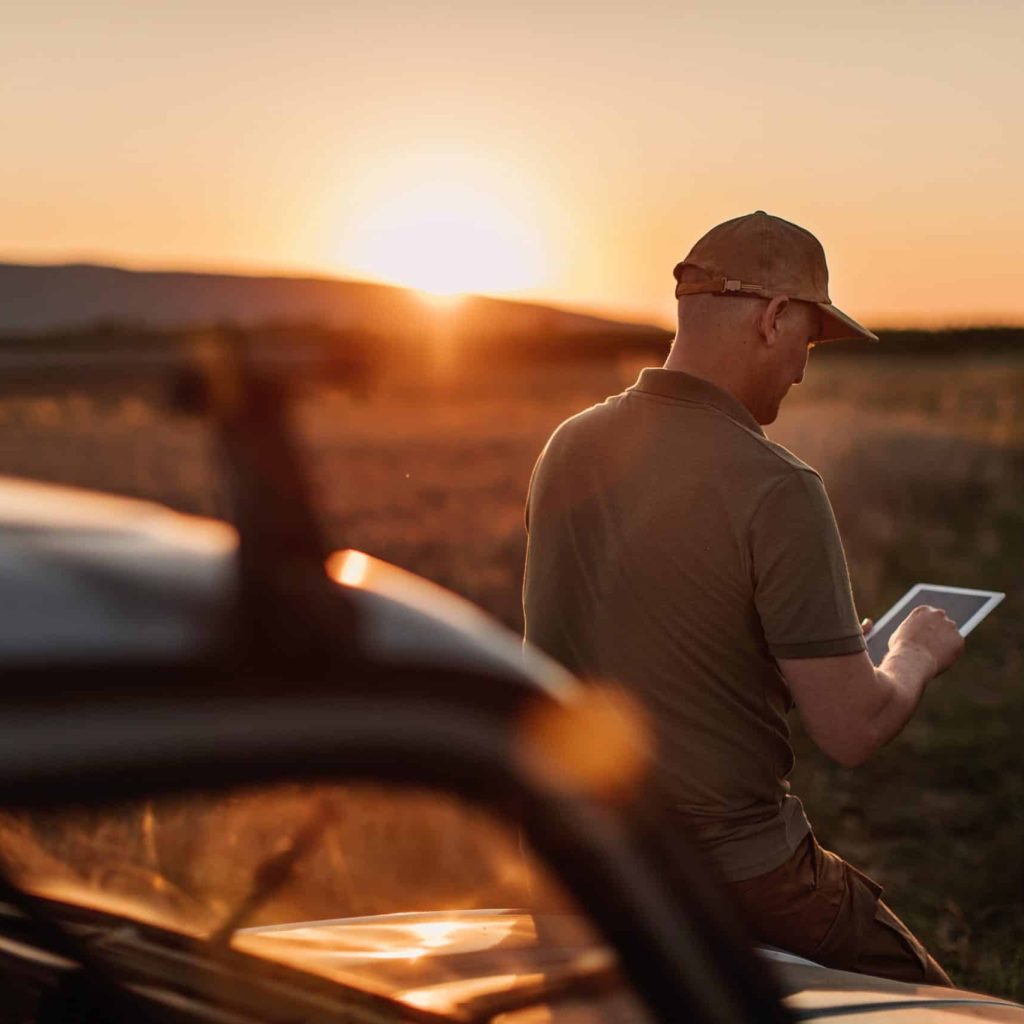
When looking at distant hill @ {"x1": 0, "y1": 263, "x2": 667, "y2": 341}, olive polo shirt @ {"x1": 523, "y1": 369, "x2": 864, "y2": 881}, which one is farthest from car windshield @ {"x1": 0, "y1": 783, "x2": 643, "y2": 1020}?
olive polo shirt @ {"x1": 523, "y1": 369, "x2": 864, "y2": 881}

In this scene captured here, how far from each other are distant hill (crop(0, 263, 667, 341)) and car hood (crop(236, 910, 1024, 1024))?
1.72 feet

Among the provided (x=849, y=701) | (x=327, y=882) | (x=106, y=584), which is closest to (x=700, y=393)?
(x=849, y=701)

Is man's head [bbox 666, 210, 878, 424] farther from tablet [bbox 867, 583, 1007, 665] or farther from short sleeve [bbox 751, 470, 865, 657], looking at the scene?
tablet [bbox 867, 583, 1007, 665]

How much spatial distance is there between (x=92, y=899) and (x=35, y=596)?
2.83 ft

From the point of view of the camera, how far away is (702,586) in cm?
250

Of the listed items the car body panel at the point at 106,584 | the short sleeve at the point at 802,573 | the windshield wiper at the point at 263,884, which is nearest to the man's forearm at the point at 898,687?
the short sleeve at the point at 802,573

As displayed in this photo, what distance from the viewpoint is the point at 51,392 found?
38.5 inches

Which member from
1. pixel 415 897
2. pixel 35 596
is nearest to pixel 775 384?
pixel 415 897

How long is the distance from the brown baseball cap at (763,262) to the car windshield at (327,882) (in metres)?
1.11

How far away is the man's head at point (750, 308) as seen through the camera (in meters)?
2.67

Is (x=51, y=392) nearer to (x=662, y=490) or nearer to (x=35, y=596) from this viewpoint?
(x=35, y=596)

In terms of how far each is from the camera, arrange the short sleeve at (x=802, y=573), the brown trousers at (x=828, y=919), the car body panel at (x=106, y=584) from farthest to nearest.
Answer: the brown trousers at (x=828, y=919) → the short sleeve at (x=802, y=573) → the car body panel at (x=106, y=584)

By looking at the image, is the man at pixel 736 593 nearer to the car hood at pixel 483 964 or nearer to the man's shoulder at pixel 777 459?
the man's shoulder at pixel 777 459

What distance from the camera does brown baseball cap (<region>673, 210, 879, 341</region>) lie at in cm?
268
